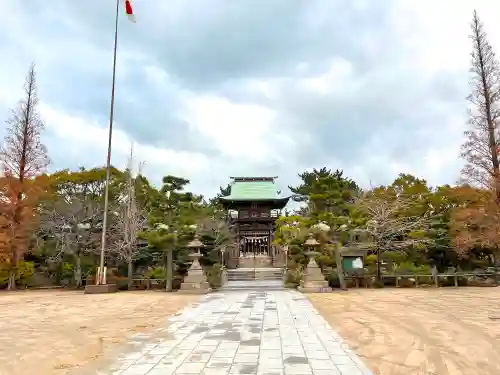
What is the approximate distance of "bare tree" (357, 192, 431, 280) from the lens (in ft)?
62.7

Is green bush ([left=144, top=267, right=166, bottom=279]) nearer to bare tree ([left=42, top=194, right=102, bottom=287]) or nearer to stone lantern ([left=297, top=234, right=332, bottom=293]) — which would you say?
bare tree ([left=42, top=194, right=102, bottom=287])

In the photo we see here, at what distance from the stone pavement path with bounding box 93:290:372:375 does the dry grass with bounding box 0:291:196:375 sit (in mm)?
719

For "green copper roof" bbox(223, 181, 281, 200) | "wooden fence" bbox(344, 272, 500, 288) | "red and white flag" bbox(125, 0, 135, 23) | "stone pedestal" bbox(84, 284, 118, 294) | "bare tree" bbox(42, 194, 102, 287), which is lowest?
"stone pedestal" bbox(84, 284, 118, 294)

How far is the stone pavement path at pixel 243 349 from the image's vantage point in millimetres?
5082

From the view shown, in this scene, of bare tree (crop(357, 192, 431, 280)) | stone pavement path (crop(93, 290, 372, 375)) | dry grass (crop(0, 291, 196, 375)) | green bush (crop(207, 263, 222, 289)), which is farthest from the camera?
bare tree (crop(357, 192, 431, 280))

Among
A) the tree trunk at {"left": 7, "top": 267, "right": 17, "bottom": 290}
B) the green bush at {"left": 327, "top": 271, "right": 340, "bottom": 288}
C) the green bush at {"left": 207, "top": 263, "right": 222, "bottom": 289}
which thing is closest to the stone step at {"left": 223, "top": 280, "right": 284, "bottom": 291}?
the green bush at {"left": 207, "top": 263, "right": 222, "bottom": 289}

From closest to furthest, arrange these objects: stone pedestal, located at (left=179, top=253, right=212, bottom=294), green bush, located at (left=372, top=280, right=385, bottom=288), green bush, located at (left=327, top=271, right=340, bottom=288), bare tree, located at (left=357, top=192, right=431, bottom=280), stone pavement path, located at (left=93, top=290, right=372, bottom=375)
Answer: stone pavement path, located at (left=93, top=290, right=372, bottom=375) → stone pedestal, located at (left=179, top=253, right=212, bottom=294) → green bush, located at (left=327, top=271, right=340, bottom=288) → bare tree, located at (left=357, top=192, right=431, bottom=280) → green bush, located at (left=372, top=280, right=385, bottom=288)

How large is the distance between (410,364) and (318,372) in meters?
1.53

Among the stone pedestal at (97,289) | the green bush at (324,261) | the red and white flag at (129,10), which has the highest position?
the red and white flag at (129,10)

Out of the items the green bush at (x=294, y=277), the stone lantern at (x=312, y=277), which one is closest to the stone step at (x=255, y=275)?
the green bush at (x=294, y=277)

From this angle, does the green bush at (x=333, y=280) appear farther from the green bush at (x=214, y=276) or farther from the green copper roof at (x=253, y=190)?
the green copper roof at (x=253, y=190)

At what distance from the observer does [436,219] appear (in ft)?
65.8

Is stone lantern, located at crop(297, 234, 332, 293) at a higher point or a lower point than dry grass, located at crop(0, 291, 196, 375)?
higher

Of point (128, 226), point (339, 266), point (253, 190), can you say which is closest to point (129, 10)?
point (128, 226)
